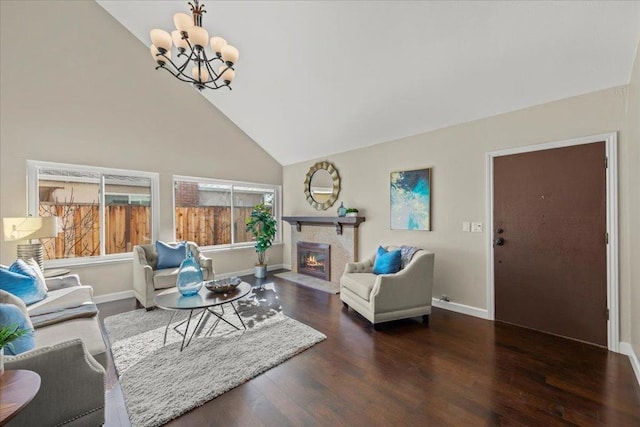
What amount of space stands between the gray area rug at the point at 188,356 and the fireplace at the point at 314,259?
1814 mm

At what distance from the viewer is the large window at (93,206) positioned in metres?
3.64

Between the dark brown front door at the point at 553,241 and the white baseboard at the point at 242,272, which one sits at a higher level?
the dark brown front door at the point at 553,241

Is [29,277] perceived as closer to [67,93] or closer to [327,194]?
[67,93]

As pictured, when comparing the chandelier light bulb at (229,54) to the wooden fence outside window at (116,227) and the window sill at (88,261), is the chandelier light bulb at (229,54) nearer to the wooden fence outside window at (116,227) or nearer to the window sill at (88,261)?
the wooden fence outside window at (116,227)

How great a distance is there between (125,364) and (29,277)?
1222 mm

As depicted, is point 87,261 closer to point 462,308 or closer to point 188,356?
point 188,356

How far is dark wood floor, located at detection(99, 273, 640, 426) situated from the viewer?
5.58 ft

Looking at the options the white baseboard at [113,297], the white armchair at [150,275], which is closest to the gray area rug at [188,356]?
the white armchair at [150,275]

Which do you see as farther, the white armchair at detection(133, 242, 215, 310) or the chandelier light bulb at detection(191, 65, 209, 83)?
the white armchair at detection(133, 242, 215, 310)

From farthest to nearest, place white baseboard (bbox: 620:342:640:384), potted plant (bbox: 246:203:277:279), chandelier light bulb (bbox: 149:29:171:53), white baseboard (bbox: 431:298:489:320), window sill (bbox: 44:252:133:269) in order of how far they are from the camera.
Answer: potted plant (bbox: 246:203:277:279)
window sill (bbox: 44:252:133:269)
white baseboard (bbox: 431:298:489:320)
chandelier light bulb (bbox: 149:29:171:53)
white baseboard (bbox: 620:342:640:384)

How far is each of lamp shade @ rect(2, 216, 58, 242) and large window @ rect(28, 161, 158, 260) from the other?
64cm

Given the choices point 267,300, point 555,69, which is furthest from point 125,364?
point 555,69

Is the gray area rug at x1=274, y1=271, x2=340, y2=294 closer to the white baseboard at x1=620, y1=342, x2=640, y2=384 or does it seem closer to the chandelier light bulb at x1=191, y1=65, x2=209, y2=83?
the white baseboard at x1=620, y1=342, x2=640, y2=384

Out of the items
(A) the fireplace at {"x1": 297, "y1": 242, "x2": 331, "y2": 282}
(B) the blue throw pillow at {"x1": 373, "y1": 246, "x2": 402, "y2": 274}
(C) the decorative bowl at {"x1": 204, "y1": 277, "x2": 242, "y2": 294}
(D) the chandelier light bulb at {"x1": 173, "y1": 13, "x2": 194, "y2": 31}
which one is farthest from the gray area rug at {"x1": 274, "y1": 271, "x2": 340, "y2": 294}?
(D) the chandelier light bulb at {"x1": 173, "y1": 13, "x2": 194, "y2": 31}
